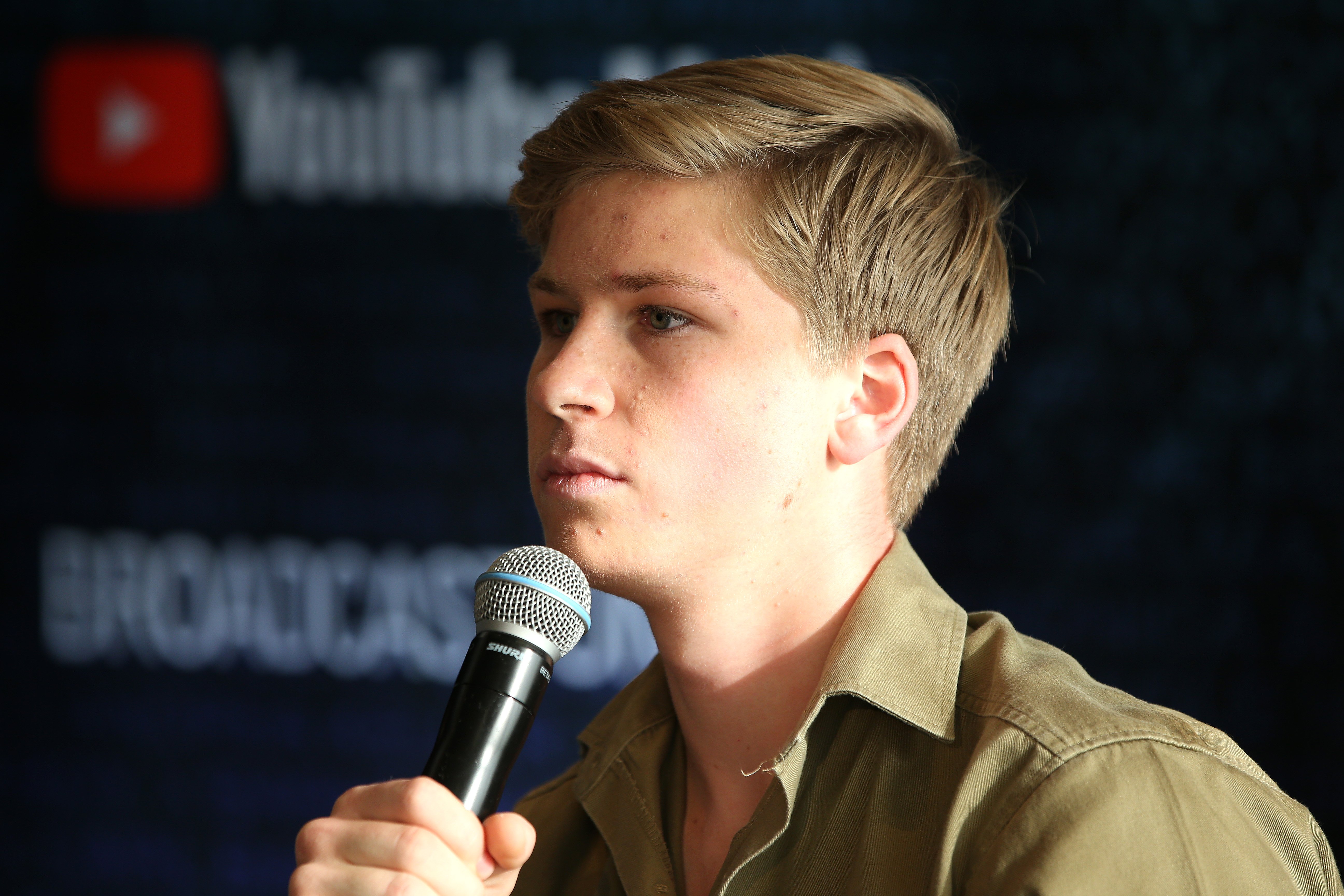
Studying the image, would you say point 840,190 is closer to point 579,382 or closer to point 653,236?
point 653,236

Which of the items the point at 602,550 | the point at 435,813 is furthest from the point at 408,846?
the point at 602,550

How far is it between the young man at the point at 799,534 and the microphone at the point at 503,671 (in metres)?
0.16

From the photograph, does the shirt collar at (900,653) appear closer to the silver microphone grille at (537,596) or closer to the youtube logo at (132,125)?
the silver microphone grille at (537,596)

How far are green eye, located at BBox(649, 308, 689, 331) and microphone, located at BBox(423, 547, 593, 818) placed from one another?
375 millimetres

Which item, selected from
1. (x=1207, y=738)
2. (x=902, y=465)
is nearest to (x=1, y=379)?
(x=902, y=465)

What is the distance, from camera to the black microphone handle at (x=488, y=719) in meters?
0.91

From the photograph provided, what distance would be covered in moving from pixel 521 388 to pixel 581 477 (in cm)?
131

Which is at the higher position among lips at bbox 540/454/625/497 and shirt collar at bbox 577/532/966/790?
lips at bbox 540/454/625/497

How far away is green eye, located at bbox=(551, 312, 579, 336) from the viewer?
145 centimetres

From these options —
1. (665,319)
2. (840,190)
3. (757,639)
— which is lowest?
(757,639)

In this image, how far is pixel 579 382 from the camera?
1.28 metres

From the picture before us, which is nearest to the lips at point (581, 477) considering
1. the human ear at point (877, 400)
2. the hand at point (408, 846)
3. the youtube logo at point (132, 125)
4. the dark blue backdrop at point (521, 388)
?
the human ear at point (877, 400)

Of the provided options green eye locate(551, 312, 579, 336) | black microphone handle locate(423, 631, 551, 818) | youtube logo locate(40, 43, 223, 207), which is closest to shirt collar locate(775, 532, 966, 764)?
black microphone handle locate(423, 631, 551, 818)

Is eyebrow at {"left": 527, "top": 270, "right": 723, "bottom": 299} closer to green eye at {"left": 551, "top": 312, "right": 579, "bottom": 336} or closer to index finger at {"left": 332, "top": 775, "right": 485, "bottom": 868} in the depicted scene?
green eye at {"left": 551, "top": 312, "right": 579, "bottom": 336}
